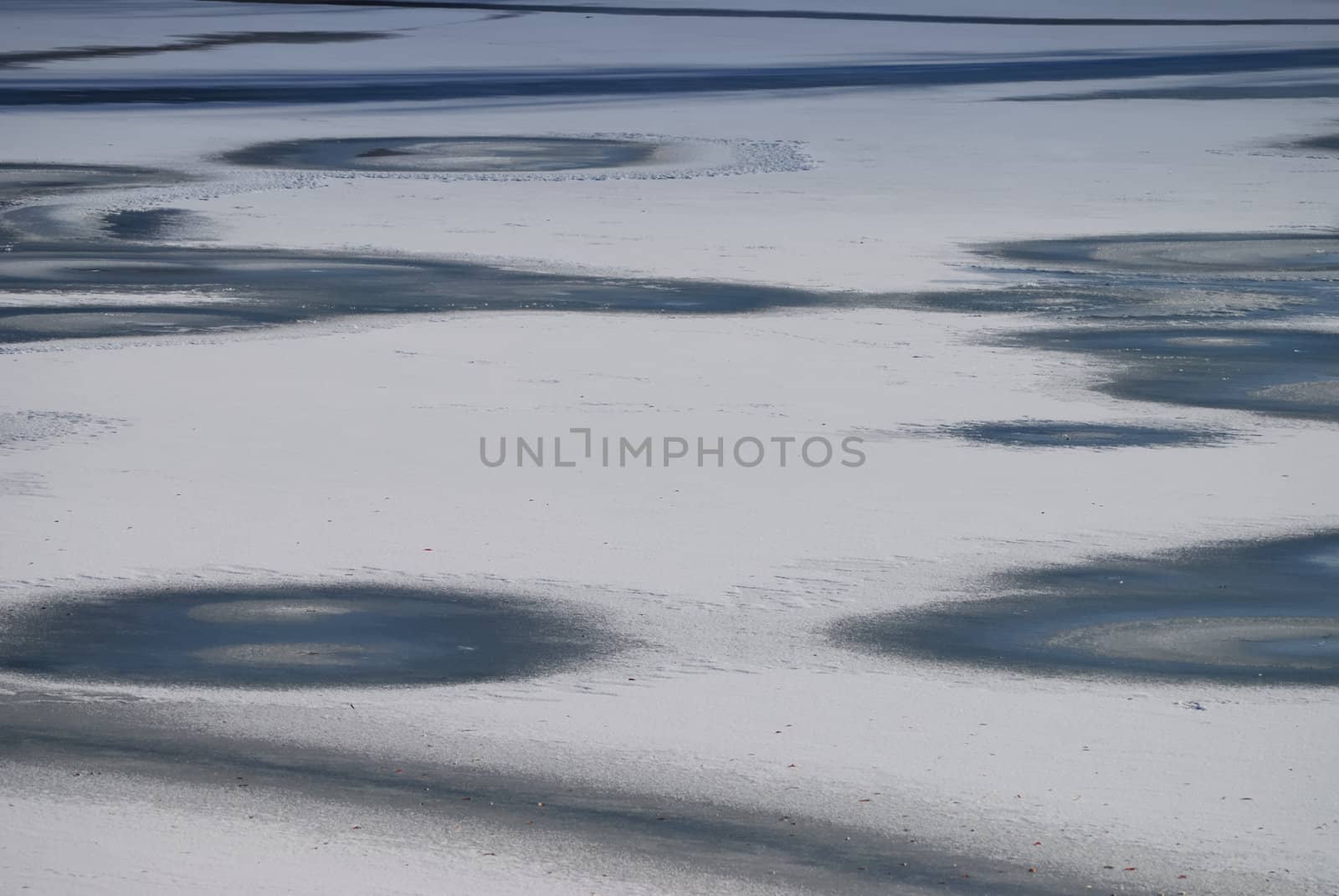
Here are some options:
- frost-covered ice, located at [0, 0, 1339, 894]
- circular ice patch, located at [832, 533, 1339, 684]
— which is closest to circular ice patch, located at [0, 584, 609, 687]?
frost-covered ice, located at [0, 0, 1339, 894]

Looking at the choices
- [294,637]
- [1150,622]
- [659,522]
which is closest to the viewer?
[294,637]

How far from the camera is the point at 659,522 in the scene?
24.2 ft

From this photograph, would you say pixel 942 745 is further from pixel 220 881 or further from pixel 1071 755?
pixel 220 881

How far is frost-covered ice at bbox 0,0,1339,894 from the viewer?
485 centimetres

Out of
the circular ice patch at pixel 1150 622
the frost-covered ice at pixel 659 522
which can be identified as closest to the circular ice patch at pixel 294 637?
the frost-covered ice at pixel 659 522

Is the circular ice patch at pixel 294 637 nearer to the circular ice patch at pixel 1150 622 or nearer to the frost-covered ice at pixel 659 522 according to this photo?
the frost-covered ice at pixel 659 522

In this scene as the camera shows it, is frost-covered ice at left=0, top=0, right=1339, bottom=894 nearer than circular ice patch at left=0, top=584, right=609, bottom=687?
Yes

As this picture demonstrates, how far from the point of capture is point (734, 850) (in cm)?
468

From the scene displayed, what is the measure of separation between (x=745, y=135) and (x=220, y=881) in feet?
51.9

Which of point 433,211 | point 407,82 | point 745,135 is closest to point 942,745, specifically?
point 433,211

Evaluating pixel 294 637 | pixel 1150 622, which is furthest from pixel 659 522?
pixel 1150 622

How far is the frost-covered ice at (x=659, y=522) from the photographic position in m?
4.85

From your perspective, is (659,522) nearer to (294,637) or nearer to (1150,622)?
(294,637)

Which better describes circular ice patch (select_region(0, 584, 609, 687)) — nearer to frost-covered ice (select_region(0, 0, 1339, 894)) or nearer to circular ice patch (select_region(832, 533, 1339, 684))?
frost-covered ice (select_region(0, 0, 1339, 894))
